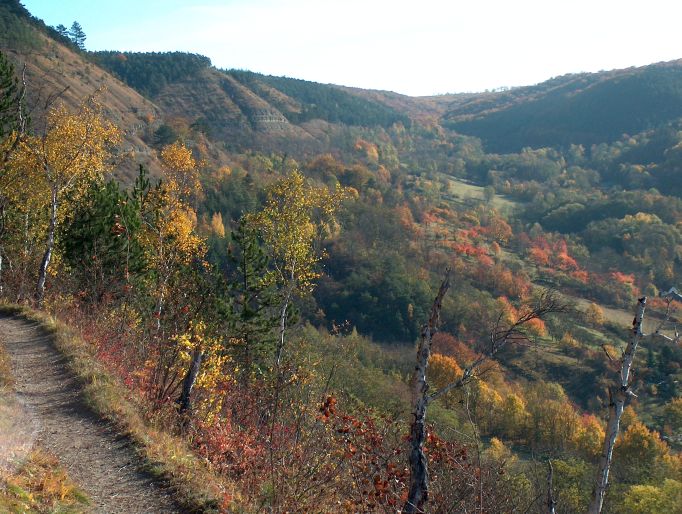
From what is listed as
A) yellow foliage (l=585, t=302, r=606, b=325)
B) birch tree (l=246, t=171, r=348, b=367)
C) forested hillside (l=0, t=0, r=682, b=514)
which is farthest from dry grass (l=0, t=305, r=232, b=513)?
yellow foliage (l=585, t=302, r=606, b=325)

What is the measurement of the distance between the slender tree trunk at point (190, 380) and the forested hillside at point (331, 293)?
36 millimetres

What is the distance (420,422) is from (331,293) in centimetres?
9865

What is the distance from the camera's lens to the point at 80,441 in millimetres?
8656

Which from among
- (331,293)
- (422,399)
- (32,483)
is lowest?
(331,293)

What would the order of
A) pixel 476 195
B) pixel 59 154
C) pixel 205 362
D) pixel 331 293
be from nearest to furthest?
1. pixel 205 362
2. pixel 59 154
3. pixel 331 293
4. pixel 476 195

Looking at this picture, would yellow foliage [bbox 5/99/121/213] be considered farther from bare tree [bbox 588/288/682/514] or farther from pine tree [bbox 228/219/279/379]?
bare tree [bbox 588/288/682/514]

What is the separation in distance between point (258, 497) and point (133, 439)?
2.42m

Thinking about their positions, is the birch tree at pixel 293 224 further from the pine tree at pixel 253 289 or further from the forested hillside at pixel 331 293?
the pine tree at pixel 253 289

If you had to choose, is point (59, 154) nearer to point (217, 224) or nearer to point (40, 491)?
point (40, 491)

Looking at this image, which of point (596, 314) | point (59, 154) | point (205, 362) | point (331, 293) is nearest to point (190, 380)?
point (205, 362)

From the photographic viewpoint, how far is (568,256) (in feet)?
432

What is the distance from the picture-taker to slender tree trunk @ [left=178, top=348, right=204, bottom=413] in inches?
404

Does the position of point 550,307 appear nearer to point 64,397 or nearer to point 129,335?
point 64,397

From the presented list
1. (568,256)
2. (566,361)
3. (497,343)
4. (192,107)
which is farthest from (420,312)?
(192,107)
